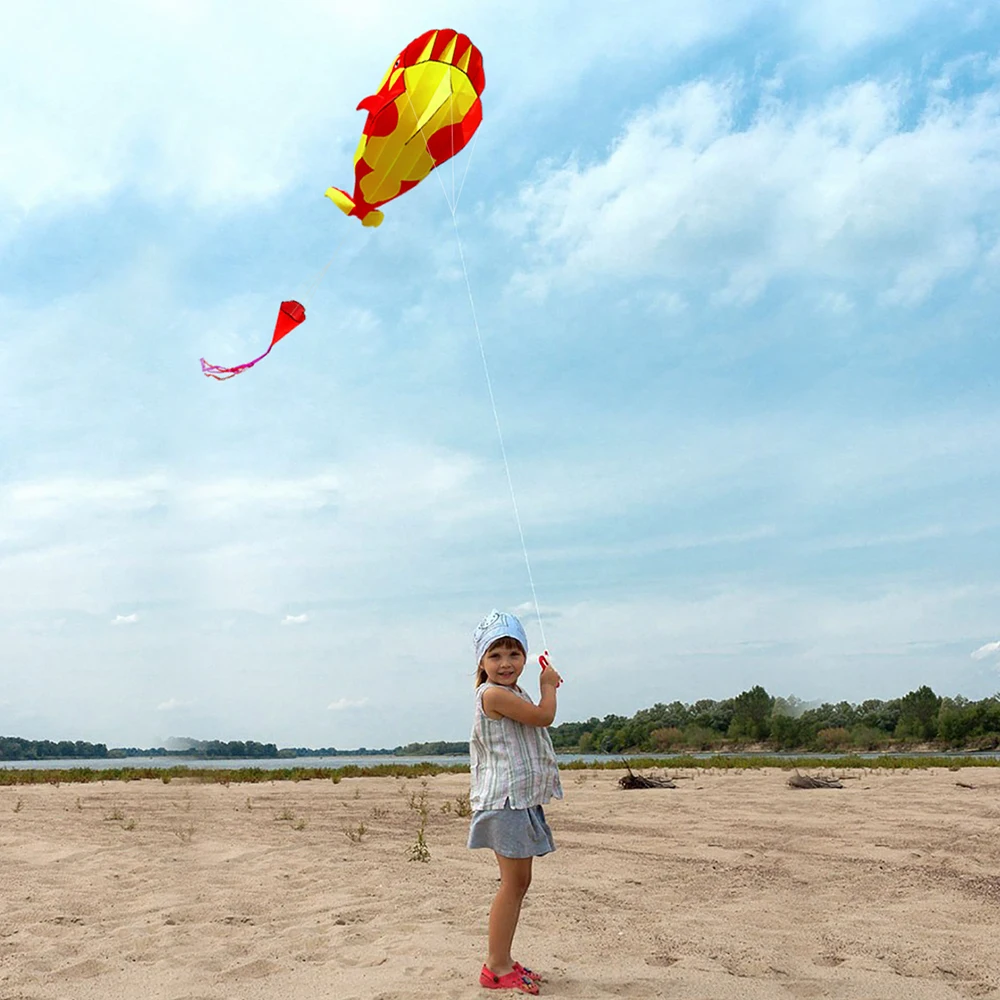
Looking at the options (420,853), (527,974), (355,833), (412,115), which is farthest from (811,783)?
(412,115)

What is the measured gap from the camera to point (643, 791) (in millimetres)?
13445

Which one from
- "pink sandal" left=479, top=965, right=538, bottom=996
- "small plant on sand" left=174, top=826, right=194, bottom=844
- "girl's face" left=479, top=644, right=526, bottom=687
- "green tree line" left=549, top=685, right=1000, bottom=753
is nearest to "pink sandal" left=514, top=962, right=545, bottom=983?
"pink sandal" left=479, top=965, right=538, bottom=996

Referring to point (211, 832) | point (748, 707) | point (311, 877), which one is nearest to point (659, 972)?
point (311, 877)

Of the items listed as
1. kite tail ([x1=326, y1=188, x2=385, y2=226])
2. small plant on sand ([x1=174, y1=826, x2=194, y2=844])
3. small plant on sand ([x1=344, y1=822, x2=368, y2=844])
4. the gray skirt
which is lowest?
small plant on sand ([x1=344, y1=822, x2=368, y2=844])

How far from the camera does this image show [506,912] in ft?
13.2

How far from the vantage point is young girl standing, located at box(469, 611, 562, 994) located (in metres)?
4.00

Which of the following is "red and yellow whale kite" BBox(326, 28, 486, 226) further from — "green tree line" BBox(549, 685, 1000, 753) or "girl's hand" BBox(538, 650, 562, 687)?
"green tree line" BBox(549, 685, 1000, 753)

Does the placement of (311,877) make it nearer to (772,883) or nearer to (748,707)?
(772,883)

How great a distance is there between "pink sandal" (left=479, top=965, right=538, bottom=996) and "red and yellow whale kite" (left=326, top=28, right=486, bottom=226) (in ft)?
19.3

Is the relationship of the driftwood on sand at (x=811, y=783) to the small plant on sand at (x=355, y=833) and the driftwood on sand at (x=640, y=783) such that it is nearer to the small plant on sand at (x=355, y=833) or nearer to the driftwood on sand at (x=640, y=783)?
the driftwood on sand at (x=640, y=783)

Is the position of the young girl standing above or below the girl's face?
below

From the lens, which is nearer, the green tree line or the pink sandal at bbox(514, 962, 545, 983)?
the pink sandal at bbox(514, 962, 545, 983)

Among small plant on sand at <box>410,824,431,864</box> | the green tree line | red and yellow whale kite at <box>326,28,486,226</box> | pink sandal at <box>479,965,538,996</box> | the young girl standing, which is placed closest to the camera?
pink sandal at <box>479,965,538,996</box>

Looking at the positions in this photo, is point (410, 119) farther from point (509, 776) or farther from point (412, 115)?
point (509, 776)
